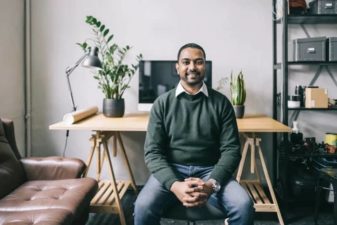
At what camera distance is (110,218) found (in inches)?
106

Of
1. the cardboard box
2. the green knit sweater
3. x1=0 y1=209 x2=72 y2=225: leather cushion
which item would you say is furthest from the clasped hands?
the cardboard box

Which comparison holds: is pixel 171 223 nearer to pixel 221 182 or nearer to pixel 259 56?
pixel 221 182

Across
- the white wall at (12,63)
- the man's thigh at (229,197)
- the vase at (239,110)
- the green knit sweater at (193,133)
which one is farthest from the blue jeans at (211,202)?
the white wall at (12,63)

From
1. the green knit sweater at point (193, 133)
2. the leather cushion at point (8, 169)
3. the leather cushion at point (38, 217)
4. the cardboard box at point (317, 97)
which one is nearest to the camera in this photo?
the leather cushion at point (38, 217)

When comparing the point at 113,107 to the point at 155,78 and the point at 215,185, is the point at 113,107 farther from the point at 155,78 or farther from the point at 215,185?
the point at 215,185

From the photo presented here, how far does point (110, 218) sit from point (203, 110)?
4.14 ft

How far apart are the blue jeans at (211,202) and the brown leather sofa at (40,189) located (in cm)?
38

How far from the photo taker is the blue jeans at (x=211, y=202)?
171 centimetres

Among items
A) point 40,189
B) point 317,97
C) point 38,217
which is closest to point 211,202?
point 38,217

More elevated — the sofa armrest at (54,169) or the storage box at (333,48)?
the storage box at (333,48)

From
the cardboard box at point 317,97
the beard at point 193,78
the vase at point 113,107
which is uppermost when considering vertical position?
the beard at point 193,78

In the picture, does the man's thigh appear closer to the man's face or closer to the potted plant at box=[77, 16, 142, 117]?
the man's face

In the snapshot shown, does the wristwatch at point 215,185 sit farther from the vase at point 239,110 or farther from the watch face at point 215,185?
the vase at point 239,110

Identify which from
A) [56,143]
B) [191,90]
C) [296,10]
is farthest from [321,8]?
[56,143]
